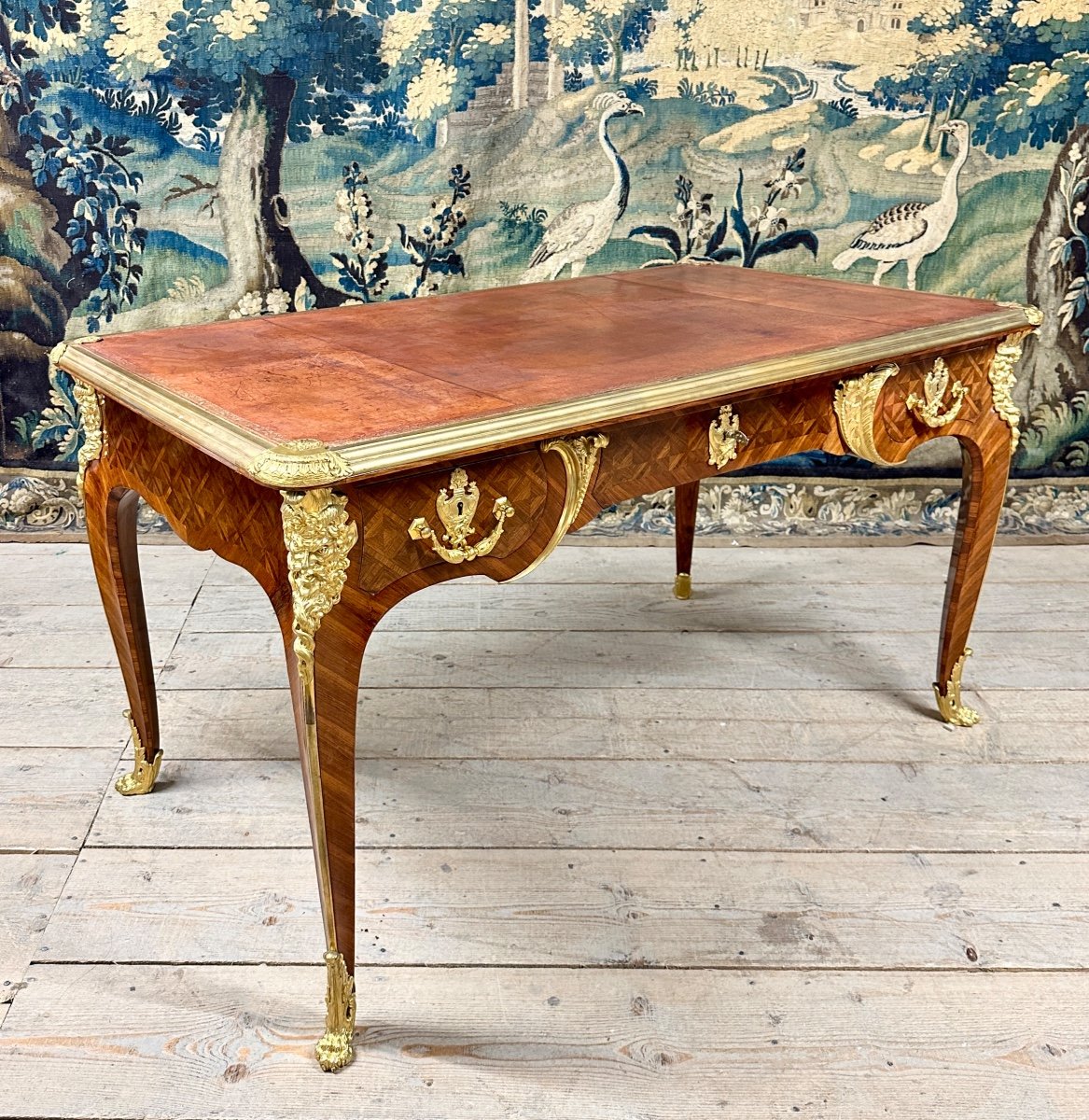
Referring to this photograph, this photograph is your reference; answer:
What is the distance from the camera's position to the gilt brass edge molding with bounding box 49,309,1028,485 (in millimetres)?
1468

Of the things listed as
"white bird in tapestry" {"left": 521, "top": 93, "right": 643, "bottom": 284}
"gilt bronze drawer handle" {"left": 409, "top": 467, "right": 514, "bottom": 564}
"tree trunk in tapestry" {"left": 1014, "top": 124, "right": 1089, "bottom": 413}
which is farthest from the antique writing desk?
"tree trunk in tapestry" {"left": 1014, "top": 124, "right": 1089, "bottom": 413}

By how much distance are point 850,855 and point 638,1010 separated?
0.55m

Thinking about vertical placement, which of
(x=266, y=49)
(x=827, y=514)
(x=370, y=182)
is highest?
(x=266, y=49)

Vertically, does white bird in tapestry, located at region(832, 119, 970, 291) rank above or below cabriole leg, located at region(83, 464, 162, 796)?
above

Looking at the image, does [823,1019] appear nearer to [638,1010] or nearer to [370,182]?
[638,1010]

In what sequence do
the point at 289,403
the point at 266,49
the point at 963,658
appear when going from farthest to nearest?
the point at 266,49, the point at 963,658, the point at 289,403

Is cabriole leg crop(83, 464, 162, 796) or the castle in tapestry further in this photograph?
the castle in tapestry

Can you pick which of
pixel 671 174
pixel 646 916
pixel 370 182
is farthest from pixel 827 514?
pixel 646 916

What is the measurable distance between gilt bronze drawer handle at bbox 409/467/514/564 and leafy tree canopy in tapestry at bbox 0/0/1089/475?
195 centimetres

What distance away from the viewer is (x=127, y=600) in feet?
6.97

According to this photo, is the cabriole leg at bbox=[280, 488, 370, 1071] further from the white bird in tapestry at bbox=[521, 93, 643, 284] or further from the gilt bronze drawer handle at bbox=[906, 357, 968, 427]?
the white bird in tapestry at bbox=[521, 93, 643, 284]

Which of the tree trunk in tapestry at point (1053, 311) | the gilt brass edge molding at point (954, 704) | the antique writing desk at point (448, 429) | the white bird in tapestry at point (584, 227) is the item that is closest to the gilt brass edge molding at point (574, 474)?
the antique writing desk at point (448, 429)

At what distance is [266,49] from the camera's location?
3234 millimetres

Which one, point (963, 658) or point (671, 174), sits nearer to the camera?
point (963, 658)
